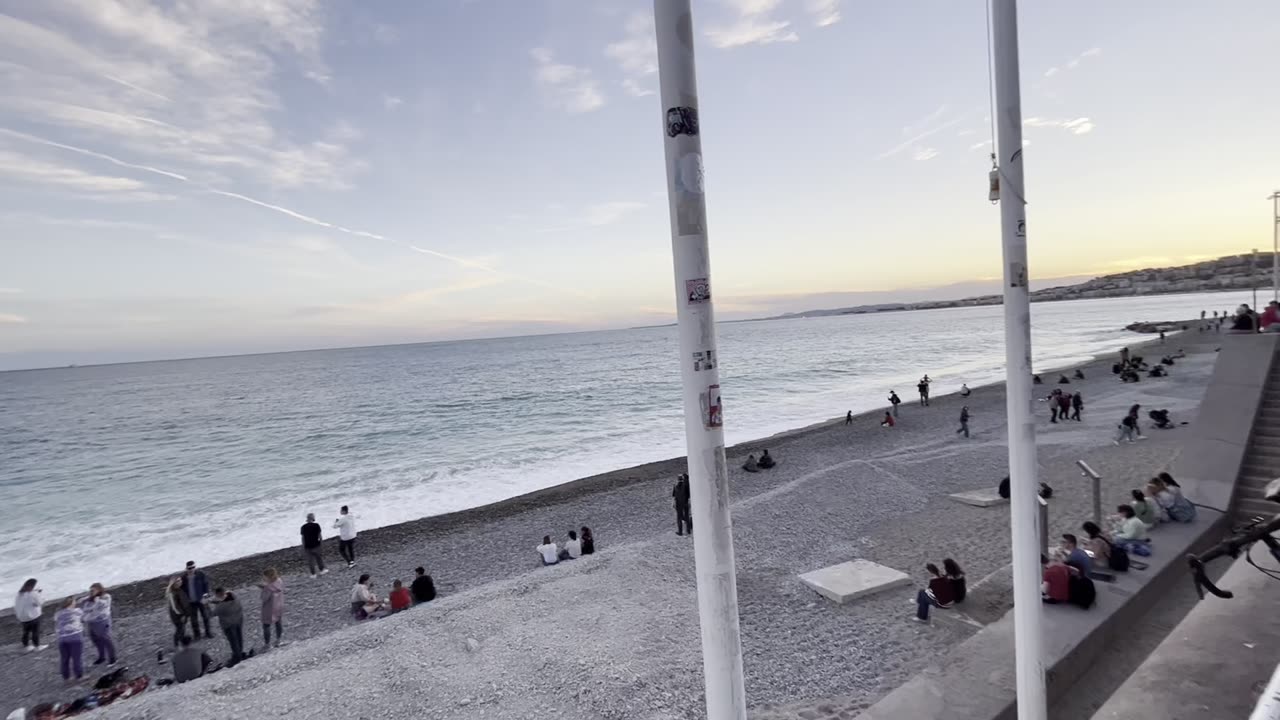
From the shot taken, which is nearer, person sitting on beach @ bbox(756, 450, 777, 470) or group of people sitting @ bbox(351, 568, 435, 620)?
group of people sitting @ bbox(351, 568, 435, 620)

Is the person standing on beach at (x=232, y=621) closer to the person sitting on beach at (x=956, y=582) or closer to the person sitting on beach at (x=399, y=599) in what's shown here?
the person sitting on beach at (x=399, y=599)

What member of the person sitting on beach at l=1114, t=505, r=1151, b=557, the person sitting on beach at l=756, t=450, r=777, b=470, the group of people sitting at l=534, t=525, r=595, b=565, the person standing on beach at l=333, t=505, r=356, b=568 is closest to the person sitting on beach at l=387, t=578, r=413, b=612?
the group of people sitting at l=534, t=525, r=595, b=565

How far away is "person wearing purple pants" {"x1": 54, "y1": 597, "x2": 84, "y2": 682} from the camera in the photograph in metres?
10.5

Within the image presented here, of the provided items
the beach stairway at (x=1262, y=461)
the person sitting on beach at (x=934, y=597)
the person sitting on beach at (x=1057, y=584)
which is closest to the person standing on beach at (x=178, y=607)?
the person sitting on beach at (x=934, y=597)

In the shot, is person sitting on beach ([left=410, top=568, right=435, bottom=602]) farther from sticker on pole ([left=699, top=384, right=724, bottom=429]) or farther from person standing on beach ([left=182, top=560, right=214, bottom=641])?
sticker on pole ([left=699, top=384, right=724, bottom=429])

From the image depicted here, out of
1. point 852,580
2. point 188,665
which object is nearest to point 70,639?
point 188,665

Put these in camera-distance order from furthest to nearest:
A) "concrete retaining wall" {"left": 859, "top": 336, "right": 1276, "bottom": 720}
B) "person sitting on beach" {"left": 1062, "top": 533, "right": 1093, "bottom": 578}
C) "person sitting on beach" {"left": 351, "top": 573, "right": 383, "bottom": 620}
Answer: "person sitting on beach" {"left": 351, "top": 573, "right": 383, "bottom": 620} → "person sitting on beach" {"left": 1062, "top": 533, "right": 1093, "bottom": 578} → "concrete retaining wall" {"left": 859, "top": 336, "right": 1276, "bottom": 720}

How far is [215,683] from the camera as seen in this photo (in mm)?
8703

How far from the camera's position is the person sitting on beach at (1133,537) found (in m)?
8.67

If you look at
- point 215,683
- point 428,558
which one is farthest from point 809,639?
point 428,558

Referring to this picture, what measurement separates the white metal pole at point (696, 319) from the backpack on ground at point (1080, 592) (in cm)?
672

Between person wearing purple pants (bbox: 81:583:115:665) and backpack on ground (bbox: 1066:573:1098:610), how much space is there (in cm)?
1573

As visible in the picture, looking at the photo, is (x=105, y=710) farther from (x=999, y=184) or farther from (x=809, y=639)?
(x=999, y=184)

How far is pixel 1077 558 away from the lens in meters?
7.75
